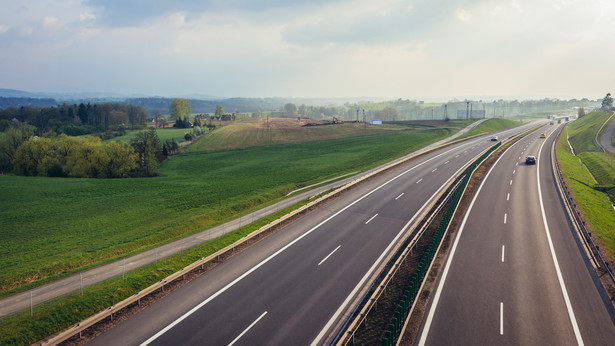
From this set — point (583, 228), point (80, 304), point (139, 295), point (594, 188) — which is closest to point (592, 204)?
point (583, 228)

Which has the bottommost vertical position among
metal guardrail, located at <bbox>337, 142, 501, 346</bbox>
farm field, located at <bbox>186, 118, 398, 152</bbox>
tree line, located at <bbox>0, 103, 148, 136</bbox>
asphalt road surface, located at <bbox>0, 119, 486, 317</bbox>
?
asphalt road surface, located at <bbox>0, 119, 486, 317</bbox>

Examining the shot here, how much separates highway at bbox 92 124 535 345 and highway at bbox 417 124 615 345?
5.14 metres

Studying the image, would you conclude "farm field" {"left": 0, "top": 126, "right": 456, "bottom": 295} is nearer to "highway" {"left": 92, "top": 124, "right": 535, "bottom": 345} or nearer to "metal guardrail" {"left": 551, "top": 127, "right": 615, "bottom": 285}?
"highway" {"left": 92, "top": 124, "right": 535, "bottom": 345}

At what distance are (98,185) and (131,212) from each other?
18592mm

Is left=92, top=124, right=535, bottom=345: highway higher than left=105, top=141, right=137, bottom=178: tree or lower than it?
lower

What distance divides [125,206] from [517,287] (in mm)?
41606

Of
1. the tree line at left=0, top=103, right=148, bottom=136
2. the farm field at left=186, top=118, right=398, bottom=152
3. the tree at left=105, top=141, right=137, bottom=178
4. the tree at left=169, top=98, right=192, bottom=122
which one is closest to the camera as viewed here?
the tree at left=105, top=141, right=137, bottom=178

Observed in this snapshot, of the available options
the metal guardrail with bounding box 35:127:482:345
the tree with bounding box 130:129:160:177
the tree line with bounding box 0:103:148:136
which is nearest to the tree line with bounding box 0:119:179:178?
the tree with bounding box 130:129:160:177

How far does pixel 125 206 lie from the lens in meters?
41.2

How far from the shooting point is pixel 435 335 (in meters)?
15.8

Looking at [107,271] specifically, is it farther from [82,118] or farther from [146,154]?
[82,118]

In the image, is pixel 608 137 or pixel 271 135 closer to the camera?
pixel 608 137

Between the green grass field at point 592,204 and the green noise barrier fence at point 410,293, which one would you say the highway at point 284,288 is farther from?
the green grass field at point 592,204

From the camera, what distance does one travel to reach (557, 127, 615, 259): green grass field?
86.6 ft
